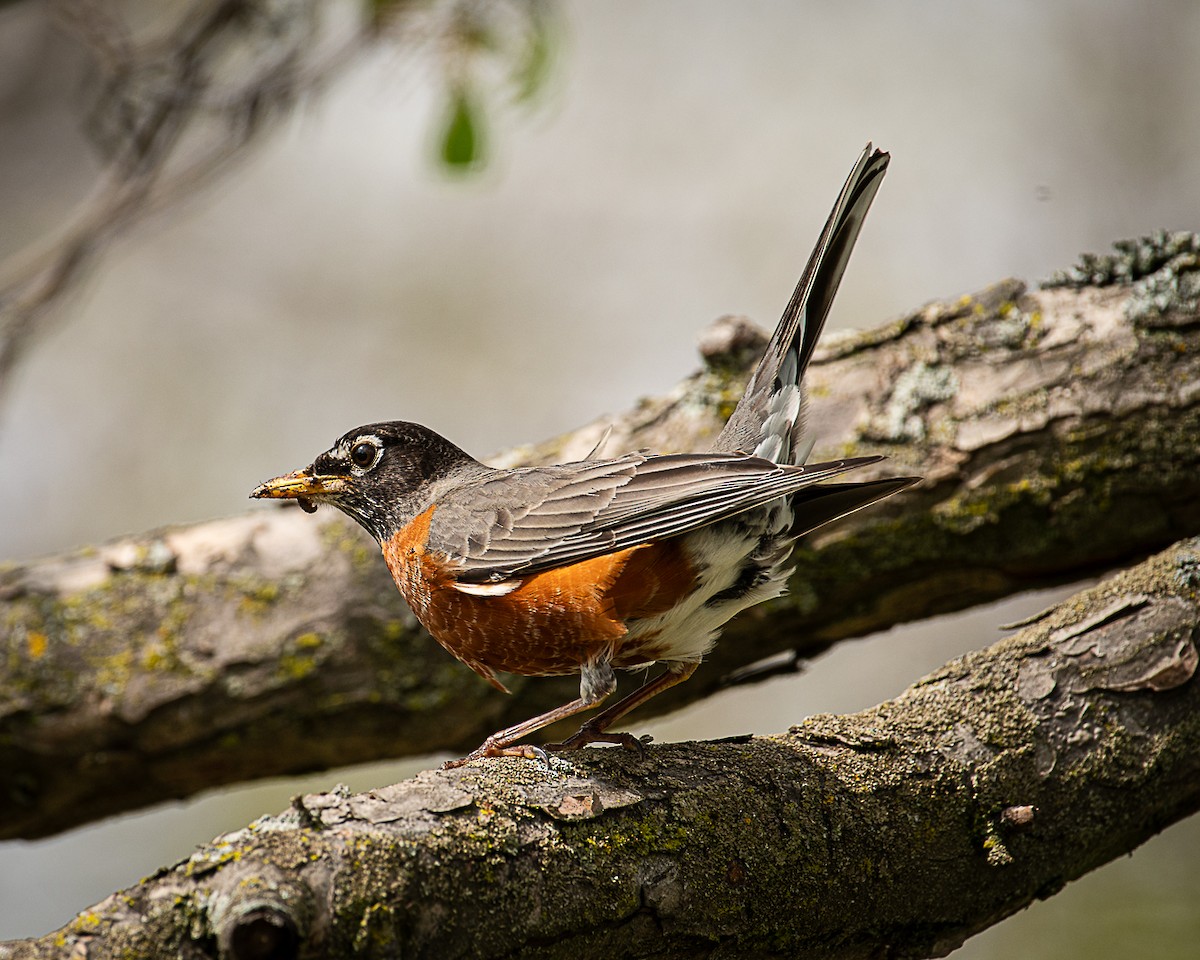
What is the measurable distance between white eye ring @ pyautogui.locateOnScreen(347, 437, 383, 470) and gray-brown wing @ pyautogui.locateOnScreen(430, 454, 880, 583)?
12.8 inches

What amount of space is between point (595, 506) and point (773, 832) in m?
1.04

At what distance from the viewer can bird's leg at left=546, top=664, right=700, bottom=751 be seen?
103 inches

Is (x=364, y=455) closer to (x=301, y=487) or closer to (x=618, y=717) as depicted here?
(x=301, y=487)

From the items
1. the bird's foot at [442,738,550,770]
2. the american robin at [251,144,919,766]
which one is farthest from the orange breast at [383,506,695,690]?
the bird's foot at [442,738,550,770]

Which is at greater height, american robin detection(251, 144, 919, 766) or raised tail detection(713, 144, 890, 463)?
raised tail detection(713, 144, 890, 463)

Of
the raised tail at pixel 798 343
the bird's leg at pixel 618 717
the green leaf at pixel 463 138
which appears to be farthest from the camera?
the green leaf at pixel 463 138

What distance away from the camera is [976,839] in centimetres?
230

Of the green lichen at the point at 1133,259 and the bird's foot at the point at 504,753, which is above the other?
the green lichen at the point at 1133,259

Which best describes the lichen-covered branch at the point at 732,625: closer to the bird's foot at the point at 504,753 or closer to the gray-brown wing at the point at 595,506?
the gray-brown wing at the point at 595,506

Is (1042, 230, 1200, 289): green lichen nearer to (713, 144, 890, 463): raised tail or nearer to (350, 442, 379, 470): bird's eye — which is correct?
(713, 144, 890, 463): raised tail

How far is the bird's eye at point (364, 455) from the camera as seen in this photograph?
339 cm

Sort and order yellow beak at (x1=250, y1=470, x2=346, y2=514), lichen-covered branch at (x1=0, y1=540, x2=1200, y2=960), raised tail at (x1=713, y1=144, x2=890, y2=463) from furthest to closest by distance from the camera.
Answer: yellow beak at (x1=250, y1=470, x2=346, y2=514), raised tail at (x1=713, y1=144, x2=890, y2=463), lichen-covered branch at (x1=0, y1=540, x2=1200, y2=960)

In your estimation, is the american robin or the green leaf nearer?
the american robin

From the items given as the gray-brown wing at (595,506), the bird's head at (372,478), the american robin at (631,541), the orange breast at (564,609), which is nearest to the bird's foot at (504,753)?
the american robin at (631,541)
